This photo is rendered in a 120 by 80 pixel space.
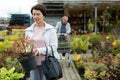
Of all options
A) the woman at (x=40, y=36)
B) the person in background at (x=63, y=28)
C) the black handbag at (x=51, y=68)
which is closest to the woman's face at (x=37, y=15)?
the woman at (x=40, y=36)

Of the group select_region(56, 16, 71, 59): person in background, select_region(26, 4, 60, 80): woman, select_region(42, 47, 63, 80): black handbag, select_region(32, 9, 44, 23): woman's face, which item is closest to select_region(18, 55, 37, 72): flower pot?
select_region(26, 4, 60, 80): woman

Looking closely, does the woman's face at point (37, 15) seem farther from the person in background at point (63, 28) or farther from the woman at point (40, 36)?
the person in background at point (63, 28)

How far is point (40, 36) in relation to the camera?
556 cm

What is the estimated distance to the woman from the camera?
213 inches

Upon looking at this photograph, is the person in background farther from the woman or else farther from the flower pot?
the flower pot

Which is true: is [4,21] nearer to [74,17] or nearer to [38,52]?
[74,17]

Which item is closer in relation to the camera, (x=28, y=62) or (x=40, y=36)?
(x=28, y=62)

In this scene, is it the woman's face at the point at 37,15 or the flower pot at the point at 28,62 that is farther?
the woman's face at the point at 37,15

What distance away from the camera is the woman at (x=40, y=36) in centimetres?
541

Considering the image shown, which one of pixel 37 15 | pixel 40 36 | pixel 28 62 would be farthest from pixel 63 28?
pixel 28 62

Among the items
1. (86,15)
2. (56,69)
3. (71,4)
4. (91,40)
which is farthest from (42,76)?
(86,15)

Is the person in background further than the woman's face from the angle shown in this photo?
Yes

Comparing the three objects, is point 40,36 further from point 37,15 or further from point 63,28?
point 63,28

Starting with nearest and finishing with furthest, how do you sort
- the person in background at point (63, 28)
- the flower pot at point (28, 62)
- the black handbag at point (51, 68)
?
1. the flower pot at point (28, 62)
2. the black handbag at point (51, 68)
3. the person in background at point (63, 28)
